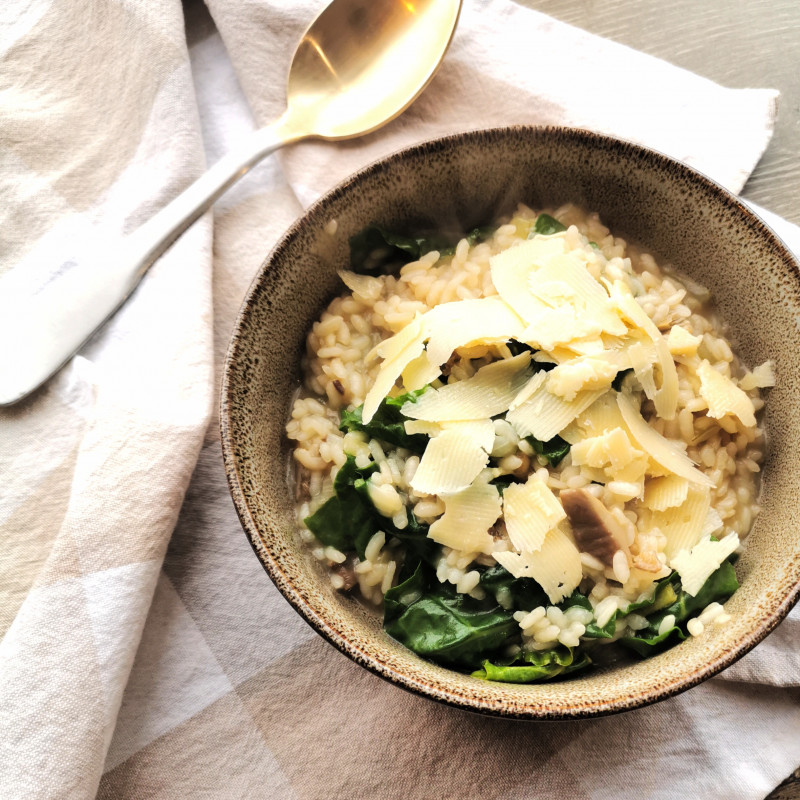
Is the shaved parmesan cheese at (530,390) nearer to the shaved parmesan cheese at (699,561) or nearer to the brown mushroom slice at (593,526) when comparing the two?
the brown mushroom slice at (593,526)

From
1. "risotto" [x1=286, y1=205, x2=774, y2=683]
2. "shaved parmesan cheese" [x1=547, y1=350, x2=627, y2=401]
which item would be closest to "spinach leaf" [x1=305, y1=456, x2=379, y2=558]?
"risotto" [x1=286, y1=205, x2=774, y2=683]

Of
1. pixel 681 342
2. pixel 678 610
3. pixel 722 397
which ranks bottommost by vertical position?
pixel 678 610

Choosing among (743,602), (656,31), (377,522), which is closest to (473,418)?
(377,522)

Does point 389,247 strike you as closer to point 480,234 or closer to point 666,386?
point 480,234

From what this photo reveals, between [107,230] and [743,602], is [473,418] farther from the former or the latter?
[107,230]

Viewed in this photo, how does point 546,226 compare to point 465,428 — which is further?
point 546,226

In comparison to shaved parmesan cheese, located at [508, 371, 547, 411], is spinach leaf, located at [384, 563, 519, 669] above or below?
below

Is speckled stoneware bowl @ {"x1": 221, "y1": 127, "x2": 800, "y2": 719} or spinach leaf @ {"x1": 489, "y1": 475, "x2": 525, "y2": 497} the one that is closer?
speckled stoneware bowl @ {"x1": 221, "y1": 127, "x2": 800, "y2": 719}

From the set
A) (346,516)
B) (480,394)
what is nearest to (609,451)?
(480,394)

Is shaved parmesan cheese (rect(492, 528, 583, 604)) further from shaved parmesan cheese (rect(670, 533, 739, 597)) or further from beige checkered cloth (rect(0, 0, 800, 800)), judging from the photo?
beige checkered cloth (rect(0, 0, 800, 800))
